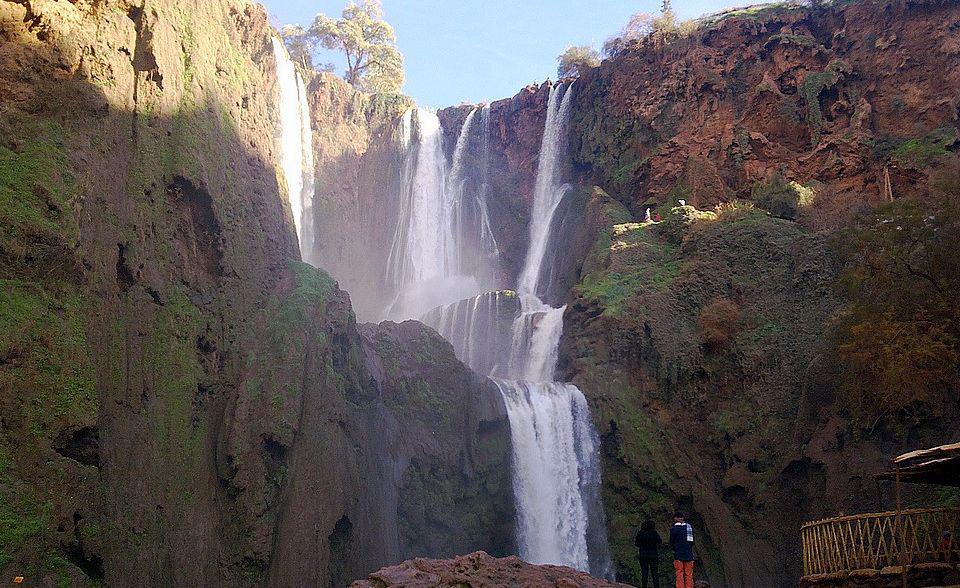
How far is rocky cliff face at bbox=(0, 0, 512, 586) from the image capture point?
13.2 meters

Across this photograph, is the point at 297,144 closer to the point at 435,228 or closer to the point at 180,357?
the point at 435,228

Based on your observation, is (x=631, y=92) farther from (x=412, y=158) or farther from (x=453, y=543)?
(x=453, y=543)

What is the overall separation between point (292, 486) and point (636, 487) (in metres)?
12.0

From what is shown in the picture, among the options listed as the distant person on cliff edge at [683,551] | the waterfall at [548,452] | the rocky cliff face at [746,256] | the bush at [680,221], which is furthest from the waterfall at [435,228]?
the distant person on cliff edge at [683,551]

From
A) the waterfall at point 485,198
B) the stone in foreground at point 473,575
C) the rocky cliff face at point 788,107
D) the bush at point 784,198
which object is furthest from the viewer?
the waterfall at point 485,198

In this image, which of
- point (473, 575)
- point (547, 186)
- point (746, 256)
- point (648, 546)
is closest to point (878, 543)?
point (648, 546)

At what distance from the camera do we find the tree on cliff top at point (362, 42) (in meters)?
58.6

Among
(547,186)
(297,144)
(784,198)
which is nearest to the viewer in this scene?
(784,198)

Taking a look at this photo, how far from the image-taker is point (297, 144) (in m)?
43.2

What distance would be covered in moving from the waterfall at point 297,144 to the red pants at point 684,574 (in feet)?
103

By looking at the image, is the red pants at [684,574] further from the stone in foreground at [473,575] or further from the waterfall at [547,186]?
the waterfall at [547,186]

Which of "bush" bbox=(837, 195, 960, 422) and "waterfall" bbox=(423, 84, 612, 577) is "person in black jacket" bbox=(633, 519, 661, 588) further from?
"bush" bbox=(837, 195, 960, 422)

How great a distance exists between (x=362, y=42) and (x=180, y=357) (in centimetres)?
4810

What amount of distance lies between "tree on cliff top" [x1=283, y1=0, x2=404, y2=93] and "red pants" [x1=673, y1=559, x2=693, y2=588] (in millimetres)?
51405
